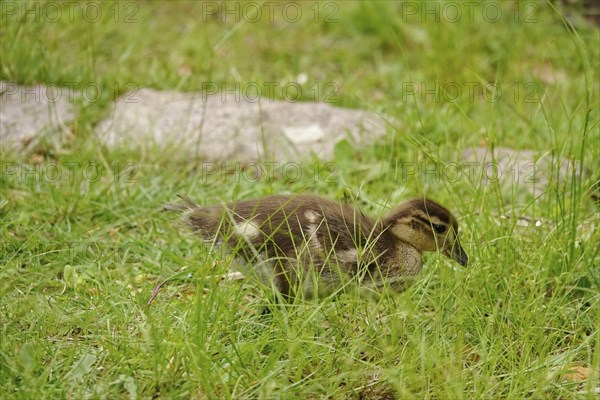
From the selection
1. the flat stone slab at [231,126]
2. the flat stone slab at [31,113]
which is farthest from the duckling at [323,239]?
the flat stone slab at [31,113]

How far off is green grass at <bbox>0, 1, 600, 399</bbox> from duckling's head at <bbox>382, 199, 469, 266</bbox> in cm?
7

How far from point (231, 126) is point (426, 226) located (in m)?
1.92

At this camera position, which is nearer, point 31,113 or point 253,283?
point 253,283

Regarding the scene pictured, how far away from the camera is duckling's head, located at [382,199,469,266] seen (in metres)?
3.67

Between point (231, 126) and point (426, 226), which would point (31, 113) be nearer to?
point (231, 126)

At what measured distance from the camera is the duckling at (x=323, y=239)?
3473mm

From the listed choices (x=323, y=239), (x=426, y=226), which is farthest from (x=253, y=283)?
(x=426, y=226)

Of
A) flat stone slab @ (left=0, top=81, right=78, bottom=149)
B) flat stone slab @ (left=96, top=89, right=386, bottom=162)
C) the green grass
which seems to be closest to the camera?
the green grass

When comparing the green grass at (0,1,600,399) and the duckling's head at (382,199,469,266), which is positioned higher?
the duckling's head at (382,199,469,266)

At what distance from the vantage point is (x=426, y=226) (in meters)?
3.68

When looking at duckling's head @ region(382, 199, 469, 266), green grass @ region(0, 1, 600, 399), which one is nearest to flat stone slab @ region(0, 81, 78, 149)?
green grass @ region(0, 1, 600, 399)

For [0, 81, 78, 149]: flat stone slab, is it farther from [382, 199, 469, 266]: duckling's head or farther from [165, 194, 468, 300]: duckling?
[382, 199, 469, 266]: duckling's head

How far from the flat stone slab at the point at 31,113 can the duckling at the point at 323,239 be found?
5.10ft

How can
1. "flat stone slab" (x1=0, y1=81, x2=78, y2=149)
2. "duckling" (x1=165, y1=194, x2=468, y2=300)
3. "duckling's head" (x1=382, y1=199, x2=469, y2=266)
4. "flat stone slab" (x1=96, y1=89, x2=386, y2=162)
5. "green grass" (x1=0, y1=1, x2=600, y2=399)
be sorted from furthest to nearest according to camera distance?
"flat stone slab" (x1=96, y1=89, x2=386, y2=162) < "flat stone slab" (x1=0, y1=81, x2=78, y2=149) < "duckling's head" (x1=382, y1=199, x2=469, y2=266) < "duckling" (x1=165, y1=194, x2=468, y2=300) < "green grass" (x1=0, y1=1, x2=600, y2=399)
